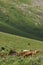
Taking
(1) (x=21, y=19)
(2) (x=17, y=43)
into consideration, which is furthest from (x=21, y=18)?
(2) (x=17, y=43)

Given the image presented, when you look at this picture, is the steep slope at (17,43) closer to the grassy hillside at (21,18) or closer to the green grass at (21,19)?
the green grass at (21,19)

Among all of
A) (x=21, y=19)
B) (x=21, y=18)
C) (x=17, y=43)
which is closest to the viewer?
(x=17, y=43)

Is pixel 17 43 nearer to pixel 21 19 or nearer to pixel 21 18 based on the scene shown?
pixel 21 19

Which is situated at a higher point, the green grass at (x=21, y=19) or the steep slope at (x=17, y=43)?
the steep slope at (x=17, y=43)

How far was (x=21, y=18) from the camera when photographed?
10550 centimetres

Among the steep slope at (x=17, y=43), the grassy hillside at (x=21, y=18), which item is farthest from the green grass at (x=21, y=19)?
the steep slope at (x=17, y=43)

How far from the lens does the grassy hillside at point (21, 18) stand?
3589 inches

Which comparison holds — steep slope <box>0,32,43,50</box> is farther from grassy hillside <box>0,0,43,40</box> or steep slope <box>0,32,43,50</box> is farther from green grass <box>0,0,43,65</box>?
grassy hillside <box>0,0,43,40</box>

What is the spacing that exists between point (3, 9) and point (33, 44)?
52.4 m

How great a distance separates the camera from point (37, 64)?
3234 cm

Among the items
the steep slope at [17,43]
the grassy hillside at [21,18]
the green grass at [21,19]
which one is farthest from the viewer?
the grassy hillside at [21,18]

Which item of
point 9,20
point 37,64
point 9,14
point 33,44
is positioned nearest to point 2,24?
point 9,20

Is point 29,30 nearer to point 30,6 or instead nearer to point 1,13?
point 1,13

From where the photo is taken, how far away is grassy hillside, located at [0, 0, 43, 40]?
9115cm
